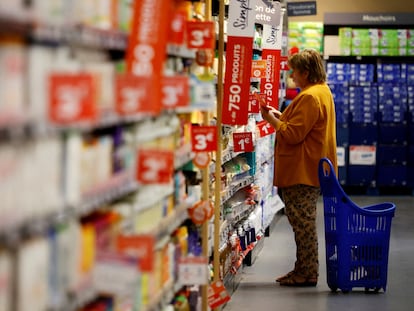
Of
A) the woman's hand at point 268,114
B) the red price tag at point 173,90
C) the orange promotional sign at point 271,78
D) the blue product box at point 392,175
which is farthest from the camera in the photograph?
the blue product box at point 392,175

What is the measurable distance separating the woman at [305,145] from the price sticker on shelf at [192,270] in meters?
2.99

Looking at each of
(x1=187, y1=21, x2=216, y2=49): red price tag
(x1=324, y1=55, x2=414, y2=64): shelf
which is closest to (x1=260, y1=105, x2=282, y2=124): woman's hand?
(x1=187, y1=21, x2=216, y2=49): red price tag

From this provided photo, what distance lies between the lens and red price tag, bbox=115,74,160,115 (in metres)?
3.66

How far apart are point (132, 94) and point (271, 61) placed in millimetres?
5571

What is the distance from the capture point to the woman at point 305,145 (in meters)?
7.80

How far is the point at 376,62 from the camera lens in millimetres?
16391

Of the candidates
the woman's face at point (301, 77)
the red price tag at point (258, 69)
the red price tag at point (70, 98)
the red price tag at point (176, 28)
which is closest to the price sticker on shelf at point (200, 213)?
the red price tag at point (176, 28)

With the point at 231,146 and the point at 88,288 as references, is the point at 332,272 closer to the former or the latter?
the point at 231,146

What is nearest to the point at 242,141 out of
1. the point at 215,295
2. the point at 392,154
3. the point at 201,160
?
the point at 215,295

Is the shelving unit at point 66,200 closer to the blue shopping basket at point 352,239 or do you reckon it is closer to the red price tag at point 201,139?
the red price tag at point 201,139

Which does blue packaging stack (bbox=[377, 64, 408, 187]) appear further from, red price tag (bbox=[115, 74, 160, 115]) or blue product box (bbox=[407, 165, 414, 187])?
red price tag (bbox=[115, 74, 160, 115])

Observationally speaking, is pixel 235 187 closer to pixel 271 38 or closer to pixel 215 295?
pixel 271 38

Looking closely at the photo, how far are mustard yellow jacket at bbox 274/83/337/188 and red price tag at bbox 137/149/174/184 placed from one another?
3.96 meters

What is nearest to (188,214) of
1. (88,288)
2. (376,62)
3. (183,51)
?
(183,51)
